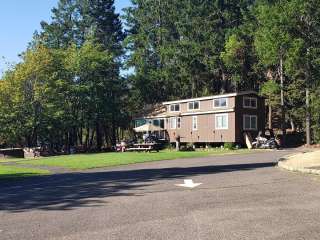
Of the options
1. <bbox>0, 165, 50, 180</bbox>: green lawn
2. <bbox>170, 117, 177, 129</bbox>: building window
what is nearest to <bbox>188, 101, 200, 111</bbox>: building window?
<bbox>170, 117, 177, 129</bbox>: building window

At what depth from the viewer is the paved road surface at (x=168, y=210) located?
9094 millimetres

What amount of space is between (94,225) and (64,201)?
167 inches

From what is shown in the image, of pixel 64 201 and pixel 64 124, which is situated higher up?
pixel 64 124

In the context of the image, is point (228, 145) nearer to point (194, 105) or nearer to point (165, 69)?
point (194, 105)

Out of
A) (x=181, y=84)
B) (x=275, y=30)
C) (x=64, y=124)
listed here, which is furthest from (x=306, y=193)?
(x=181, y=84)

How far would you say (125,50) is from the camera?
85.3 m

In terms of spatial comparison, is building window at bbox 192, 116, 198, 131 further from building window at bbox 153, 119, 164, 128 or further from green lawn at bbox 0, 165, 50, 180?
green lawn at bbox 0, 165, 50, 180

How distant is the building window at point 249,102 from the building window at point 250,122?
3.44 feet

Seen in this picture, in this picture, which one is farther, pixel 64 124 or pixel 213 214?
pixel 64 124

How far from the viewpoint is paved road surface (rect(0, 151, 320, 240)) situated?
909 cm

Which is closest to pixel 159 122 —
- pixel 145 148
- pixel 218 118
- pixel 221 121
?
pixel 218 118

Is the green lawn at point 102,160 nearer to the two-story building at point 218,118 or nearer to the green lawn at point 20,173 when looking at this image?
the green lawn at point 20,173

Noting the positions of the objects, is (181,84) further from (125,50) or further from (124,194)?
(124,194)

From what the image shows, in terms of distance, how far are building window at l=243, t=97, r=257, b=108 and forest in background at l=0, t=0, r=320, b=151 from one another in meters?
2.15
